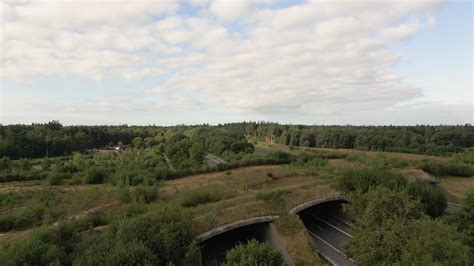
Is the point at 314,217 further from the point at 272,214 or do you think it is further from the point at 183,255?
the point at 183,255

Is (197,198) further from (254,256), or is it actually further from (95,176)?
(95,176)

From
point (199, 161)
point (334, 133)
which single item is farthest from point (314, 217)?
point (334, 133)

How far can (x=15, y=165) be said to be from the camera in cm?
7294

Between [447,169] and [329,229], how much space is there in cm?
3905

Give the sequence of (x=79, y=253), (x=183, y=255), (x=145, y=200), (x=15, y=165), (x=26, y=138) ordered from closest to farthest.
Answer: (x=79, y=253), (x=183, y=255), (x=145, y=200), (x=15, y=165), (x=26, y=138)

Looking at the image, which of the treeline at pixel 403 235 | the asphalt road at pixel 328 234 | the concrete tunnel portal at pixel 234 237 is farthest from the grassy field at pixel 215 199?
the treeline at pixel 403 235

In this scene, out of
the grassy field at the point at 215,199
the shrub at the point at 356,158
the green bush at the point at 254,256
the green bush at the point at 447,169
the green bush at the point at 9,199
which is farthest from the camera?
the shrub at the point at 356,158

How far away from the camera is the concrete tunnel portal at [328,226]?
95.1 ft

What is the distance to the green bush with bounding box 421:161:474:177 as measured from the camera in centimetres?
5988

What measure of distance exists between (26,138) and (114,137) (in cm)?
4449

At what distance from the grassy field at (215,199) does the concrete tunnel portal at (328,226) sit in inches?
43.8

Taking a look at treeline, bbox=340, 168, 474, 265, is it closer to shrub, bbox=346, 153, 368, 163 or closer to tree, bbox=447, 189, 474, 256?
tree, bbox=447, 189, 474, 256

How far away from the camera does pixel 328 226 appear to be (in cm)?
3584

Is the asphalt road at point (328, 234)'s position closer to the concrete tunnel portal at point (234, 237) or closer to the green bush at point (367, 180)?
the green bush at point (367, 180)
